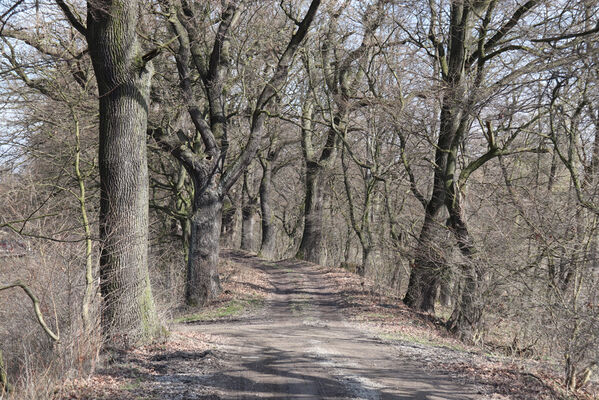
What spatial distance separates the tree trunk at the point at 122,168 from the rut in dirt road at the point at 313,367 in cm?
183

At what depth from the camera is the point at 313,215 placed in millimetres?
23984

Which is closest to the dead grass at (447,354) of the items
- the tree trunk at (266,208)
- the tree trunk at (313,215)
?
the tree trunk at (313,215)

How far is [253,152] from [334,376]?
8.54 m

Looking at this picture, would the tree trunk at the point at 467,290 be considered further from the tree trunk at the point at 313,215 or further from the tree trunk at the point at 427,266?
the tree trunk at the point at 313,215

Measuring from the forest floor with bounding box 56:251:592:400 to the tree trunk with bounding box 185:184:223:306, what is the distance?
126cm

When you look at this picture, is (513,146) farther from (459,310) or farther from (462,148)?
(459,310)

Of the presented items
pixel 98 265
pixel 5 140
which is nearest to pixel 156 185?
pixel 5 140

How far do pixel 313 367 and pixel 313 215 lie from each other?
54.3 ft

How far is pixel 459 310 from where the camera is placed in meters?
12.2

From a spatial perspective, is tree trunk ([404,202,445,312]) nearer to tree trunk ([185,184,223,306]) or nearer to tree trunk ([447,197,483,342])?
tree trunk ([447,197,483,342])

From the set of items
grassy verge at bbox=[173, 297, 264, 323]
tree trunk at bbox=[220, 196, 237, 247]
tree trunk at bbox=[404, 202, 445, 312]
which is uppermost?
tree trunk at bbox=[220, 196, 237, 247]

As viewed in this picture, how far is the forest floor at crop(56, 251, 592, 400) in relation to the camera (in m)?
6.38

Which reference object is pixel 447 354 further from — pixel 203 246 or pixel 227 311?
pixel 203 246

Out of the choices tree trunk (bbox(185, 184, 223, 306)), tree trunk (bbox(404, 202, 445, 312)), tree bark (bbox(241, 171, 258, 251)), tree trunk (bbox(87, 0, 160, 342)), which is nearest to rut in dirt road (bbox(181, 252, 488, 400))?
tree trunk (bbox(87, 0, 160, 342))
